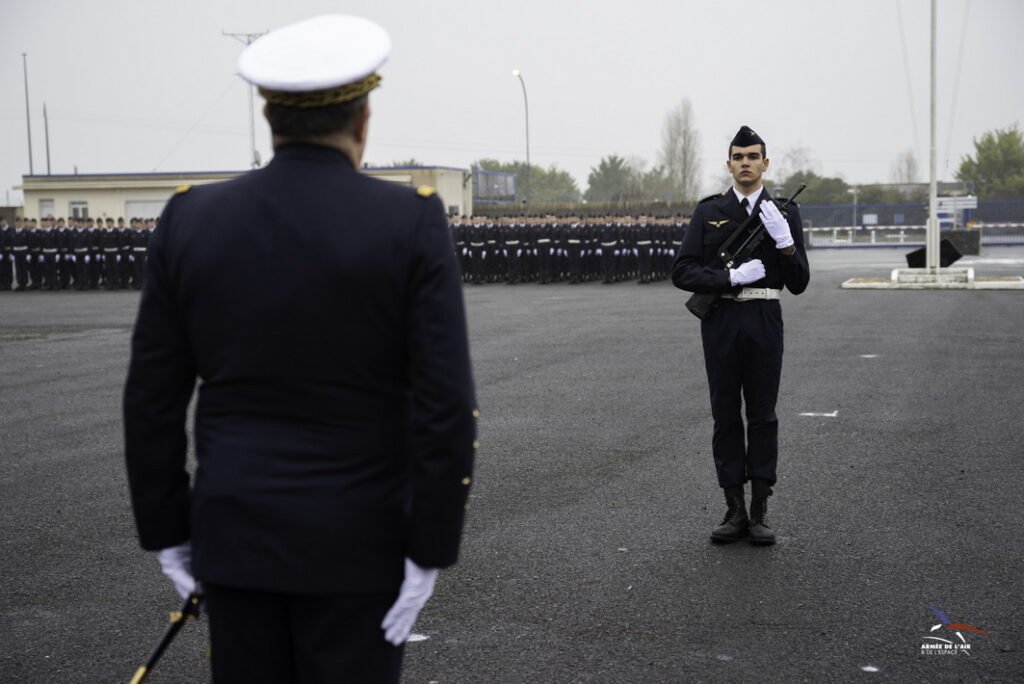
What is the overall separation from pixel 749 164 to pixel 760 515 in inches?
73.3

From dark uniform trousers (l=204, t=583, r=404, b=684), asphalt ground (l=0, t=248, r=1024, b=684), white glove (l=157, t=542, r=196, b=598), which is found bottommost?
asphalt ground (l=0, t=248, r=1024, b=684)

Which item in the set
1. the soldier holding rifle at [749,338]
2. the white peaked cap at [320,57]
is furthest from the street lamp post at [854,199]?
the white peaked cap at [320,57]

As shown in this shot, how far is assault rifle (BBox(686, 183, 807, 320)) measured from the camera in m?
5.98

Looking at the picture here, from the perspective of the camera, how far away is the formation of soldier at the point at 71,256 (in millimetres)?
32375

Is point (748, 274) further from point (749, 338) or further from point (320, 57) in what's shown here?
point (320, 57)

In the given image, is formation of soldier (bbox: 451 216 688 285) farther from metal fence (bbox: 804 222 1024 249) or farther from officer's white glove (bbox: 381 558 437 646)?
officer's white glove (bbox: 381 558 437 646)

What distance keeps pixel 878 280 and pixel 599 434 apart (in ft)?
66.7

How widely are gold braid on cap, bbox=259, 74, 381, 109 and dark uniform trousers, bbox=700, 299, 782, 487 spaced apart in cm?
389

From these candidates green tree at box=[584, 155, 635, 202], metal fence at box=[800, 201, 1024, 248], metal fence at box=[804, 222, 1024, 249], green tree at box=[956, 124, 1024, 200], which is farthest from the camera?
green tree at box=[584, 155, 635, 202]

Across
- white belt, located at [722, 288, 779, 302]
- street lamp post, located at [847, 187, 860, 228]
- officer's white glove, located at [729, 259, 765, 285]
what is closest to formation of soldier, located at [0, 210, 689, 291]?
white belt, located at [722, 288, 779, 302]

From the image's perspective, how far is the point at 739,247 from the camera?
6.05m

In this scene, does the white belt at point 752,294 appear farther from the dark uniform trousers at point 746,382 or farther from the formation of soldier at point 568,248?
the formation of soldier at point 568,248

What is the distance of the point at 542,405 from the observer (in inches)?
409

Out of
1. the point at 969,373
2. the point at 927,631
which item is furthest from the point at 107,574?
the point at 969,373
